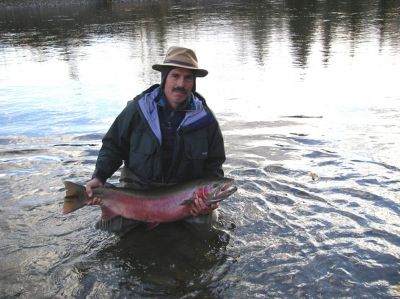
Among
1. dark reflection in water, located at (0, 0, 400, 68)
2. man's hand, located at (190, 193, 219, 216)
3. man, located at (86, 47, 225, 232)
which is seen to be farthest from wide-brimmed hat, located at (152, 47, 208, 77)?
dark reflection in water, located at (0, 0, 400, 68)

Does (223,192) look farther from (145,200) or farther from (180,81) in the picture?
(180,81)

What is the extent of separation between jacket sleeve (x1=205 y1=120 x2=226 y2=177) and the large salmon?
0.65 m

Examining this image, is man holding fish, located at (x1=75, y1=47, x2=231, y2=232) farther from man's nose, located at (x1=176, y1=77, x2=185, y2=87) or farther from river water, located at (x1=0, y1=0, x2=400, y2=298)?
river water, located at (x1=0, y1=0, x2=400, y2=298)

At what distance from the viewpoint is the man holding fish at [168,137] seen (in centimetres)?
509

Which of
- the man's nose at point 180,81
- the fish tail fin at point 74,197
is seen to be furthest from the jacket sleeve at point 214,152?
the fish tail fin at point 74,197

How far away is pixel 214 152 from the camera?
5.39 m

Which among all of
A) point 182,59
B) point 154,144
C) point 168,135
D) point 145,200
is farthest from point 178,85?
point 145,200

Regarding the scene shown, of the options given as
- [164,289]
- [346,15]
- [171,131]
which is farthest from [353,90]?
[346,15]

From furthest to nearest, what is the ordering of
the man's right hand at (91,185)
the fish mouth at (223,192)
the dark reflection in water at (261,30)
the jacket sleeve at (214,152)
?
the dark reflection in water at (261,30)
the jacket sleeve at (214,152)
the man's right hand at (91,185)
the fish mouth at (223,192)

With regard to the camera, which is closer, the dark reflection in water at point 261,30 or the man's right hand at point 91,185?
the man's right hand at point 91,185

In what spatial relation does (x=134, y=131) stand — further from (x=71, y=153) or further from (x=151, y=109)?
(x=71, y=153)

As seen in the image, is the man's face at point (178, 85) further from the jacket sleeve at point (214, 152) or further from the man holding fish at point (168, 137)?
the jacket sleeve at point (214, 152)

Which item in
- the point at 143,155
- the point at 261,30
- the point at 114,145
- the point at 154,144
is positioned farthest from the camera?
the point at 261,30

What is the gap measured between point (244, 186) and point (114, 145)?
222 centimetres
